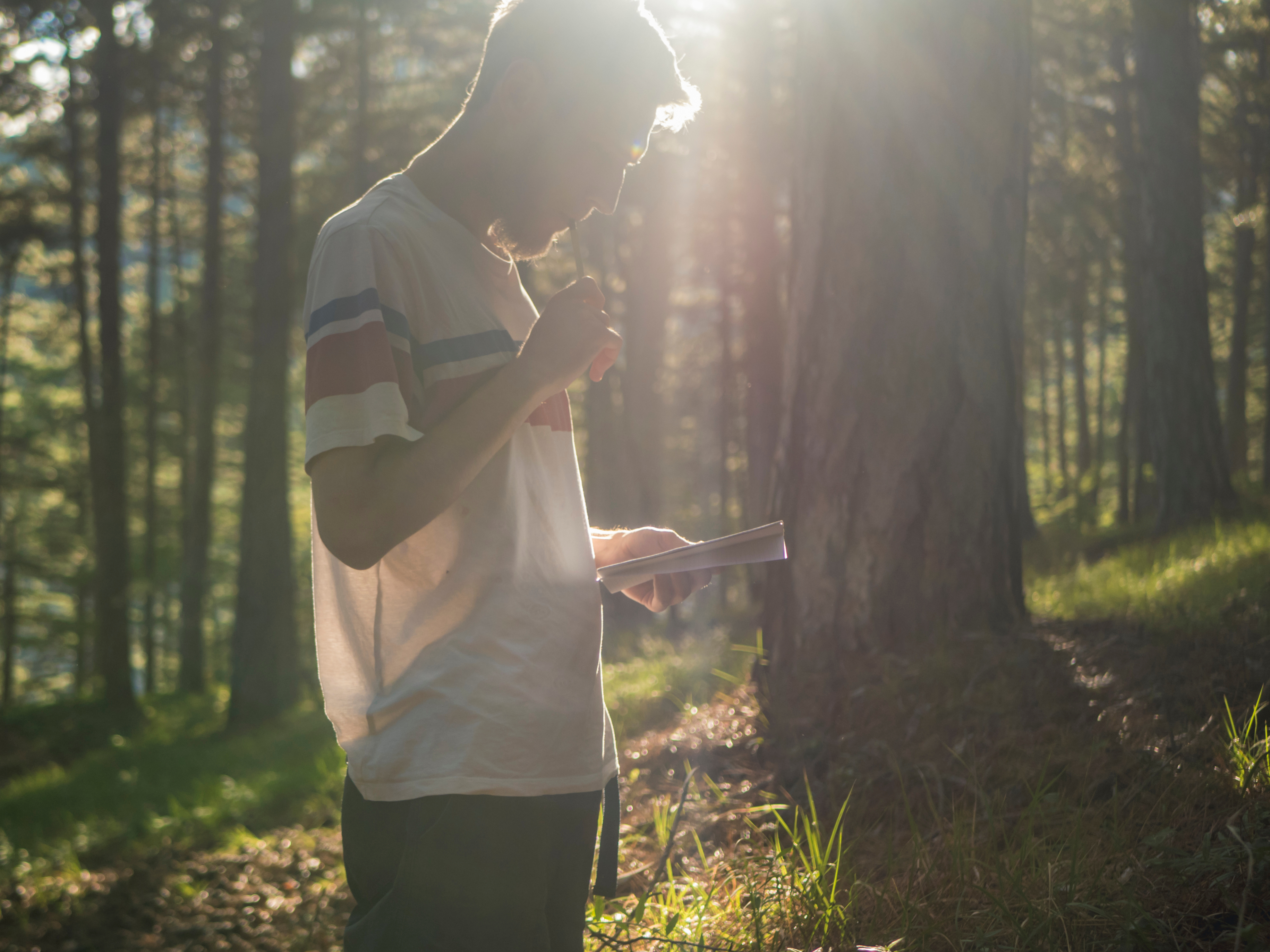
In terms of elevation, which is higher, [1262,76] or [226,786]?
[1262,76]

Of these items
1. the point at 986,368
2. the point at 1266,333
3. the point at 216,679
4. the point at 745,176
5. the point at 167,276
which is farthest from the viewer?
the point at 216,679

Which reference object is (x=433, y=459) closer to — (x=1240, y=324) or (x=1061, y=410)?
(x=1240, y=324)

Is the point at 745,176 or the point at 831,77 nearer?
the point at 831,77

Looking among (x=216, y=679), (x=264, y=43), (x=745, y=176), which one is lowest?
(x=216, y=679)

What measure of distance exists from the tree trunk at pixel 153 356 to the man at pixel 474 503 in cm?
1788

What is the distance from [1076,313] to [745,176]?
451 inches

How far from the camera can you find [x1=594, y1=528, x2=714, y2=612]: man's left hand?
1.90 meters

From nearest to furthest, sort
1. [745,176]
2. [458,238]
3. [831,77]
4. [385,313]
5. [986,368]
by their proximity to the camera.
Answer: [385,313], [458,238], [986,368], [831,77], [745,176]

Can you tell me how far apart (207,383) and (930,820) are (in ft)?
49.1

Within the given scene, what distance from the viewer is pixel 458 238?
162 cm

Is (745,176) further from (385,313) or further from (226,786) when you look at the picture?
(385,313)

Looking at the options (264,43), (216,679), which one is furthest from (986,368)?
(216,679)

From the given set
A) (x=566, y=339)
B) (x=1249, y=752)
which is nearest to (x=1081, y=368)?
(x=1249, y=752)

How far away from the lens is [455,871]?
4.58 feet
